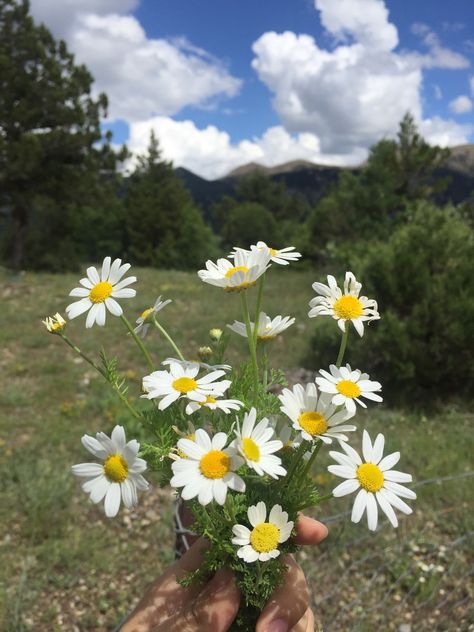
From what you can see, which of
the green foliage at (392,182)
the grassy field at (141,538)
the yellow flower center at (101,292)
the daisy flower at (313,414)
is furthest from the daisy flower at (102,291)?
the green foliage at (392,182)

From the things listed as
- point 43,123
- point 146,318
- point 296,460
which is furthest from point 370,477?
point 43,123

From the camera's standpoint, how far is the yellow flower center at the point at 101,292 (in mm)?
925

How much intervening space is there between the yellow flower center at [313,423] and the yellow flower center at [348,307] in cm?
21

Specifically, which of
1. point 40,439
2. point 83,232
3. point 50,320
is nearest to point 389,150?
point 40,439

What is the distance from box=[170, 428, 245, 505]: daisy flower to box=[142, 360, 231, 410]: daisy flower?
7 cm

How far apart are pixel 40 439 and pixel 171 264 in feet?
86.8

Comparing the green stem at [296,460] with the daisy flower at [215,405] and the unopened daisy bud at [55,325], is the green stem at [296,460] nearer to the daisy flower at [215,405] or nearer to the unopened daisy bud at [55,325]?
the daisy flower at [215,405]

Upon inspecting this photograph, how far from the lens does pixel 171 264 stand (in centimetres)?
3031

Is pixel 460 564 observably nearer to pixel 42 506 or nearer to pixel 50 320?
pixel 42 506

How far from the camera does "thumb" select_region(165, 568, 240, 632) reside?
936 millimetres

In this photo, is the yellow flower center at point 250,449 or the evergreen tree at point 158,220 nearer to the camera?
the yellow flower center at point 250,449

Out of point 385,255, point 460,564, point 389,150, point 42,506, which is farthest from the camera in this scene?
point 389,150

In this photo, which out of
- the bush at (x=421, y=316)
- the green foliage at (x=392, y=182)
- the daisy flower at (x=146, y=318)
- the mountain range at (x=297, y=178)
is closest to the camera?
the daisy flower at (x=146, y=318)

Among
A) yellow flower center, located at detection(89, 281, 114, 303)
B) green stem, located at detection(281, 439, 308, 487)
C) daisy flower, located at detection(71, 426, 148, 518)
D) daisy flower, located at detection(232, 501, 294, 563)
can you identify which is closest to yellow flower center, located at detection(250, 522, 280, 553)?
daisy flower, located at detection(232, 501, 294, 563)
